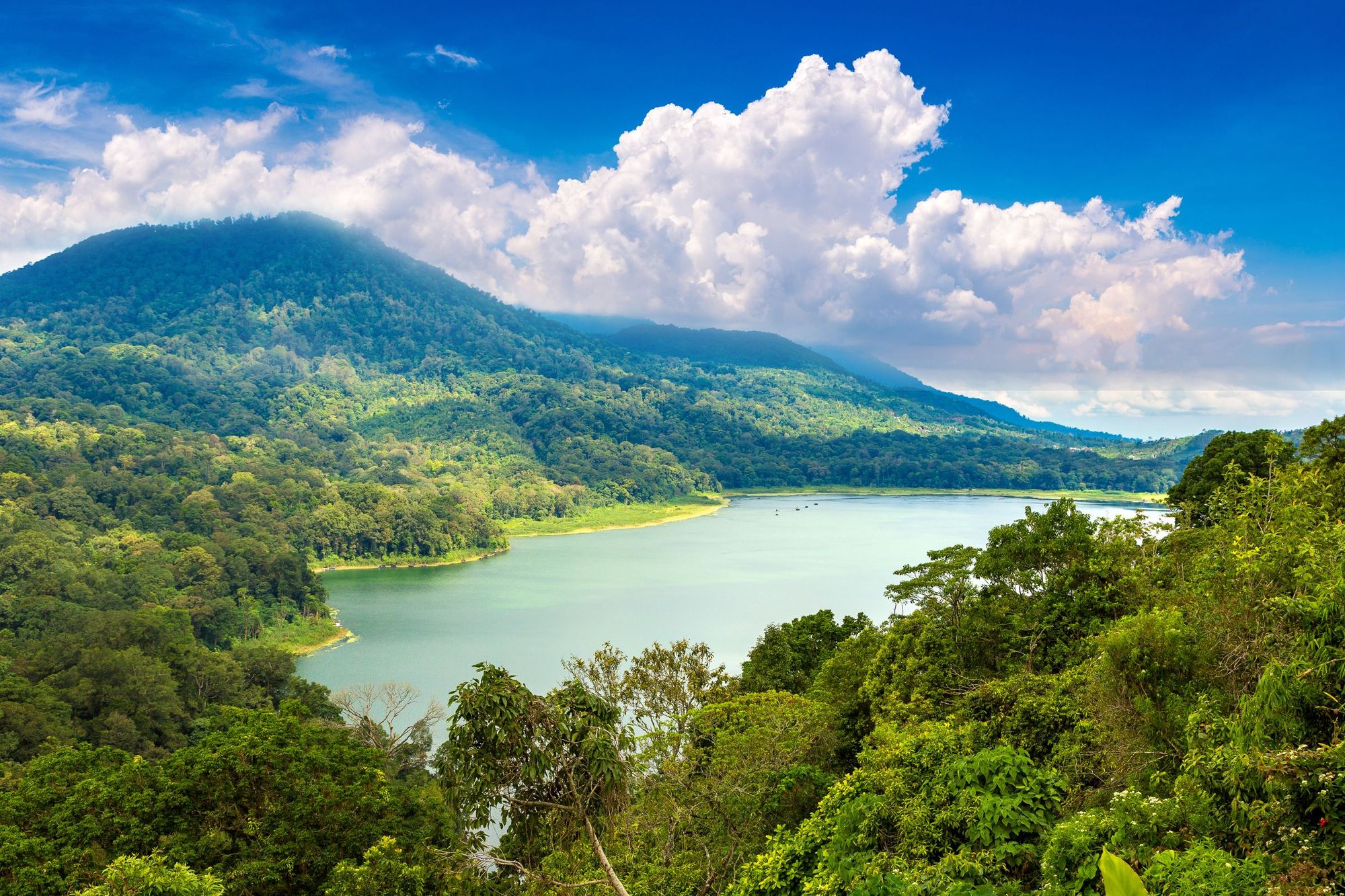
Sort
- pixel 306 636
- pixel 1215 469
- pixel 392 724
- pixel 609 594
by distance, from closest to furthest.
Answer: pixel 1215 469
pixel 392 724
pixel 306 636
pixel 609 594

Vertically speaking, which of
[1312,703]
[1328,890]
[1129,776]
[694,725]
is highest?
[1312,703]

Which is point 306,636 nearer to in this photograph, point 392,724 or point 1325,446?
point 392,724

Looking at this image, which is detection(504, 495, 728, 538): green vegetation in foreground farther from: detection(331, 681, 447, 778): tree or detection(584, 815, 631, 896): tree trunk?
detection(584, 815, 631, 896): tree trunk

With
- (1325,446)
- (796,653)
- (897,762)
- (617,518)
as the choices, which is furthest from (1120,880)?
(617,518)

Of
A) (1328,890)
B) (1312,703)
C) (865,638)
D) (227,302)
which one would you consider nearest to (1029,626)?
(865,638)

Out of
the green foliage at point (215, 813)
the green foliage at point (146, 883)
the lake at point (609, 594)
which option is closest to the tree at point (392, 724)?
the lake at point (609, 594)

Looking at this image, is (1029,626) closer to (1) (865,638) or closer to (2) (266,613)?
(1) (865,638)

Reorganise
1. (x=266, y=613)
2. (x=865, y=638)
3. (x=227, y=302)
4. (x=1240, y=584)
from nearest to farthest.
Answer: (x=1240, y=584)
(x=865, y=638)
(x=266, y=613)
(x=227, y=302)
